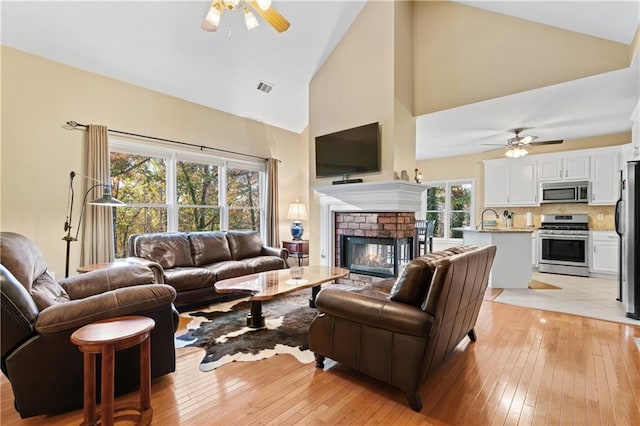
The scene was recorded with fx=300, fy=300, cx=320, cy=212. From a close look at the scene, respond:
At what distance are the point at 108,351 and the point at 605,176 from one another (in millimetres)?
7381

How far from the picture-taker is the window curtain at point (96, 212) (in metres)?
3.73

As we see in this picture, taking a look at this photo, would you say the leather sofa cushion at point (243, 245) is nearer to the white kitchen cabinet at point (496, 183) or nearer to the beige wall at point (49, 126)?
the beige wall at point (49, 126)

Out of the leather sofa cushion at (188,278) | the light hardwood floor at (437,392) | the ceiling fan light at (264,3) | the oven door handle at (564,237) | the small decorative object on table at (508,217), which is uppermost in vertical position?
the ceiling fan light at (264,3)

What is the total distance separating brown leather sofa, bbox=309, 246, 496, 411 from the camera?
175 cm

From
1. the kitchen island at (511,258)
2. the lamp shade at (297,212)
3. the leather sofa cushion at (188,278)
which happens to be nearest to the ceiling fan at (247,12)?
the leather sofa cushion at (188,278)

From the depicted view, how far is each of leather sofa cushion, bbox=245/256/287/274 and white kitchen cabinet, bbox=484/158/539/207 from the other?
488 centimetres

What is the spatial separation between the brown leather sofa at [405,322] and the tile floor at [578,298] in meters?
2.37

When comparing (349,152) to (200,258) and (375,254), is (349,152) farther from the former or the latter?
(200,258)

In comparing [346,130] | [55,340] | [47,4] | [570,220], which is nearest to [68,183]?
[47,4]

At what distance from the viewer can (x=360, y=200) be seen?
14.9 feet

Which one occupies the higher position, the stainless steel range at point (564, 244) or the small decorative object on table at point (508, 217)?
the small decorative object on table at point (508, 217)

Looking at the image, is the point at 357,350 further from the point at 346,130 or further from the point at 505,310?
the point at 346,130

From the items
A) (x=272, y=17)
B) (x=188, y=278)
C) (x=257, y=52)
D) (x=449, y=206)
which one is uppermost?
(x=257, y=52)

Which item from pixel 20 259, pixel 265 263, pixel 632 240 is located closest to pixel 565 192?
pixel 632 240
